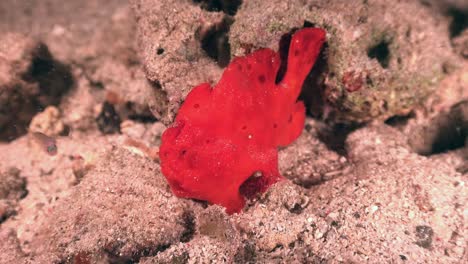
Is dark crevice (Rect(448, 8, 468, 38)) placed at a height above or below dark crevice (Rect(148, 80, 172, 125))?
above

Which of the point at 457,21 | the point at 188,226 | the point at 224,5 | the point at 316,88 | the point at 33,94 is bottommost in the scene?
the point at 33,94

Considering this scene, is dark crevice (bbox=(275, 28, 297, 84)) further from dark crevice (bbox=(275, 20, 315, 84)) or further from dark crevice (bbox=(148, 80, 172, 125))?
dark crevice (bbox=(148, 80, 172, 125))

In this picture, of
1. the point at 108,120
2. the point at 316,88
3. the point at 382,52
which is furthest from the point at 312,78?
the point at 108,120

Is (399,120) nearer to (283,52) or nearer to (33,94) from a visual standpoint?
(283,52)

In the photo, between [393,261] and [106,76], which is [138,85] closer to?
[106,76]

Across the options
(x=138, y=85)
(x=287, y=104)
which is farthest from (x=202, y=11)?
(x=138, y=85)

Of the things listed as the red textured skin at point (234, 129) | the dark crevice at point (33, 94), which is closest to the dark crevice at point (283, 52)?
the red textured skin at point (234, 129)

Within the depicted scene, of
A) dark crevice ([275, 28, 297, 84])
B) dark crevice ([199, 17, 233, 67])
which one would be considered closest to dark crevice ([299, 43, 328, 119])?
dark crevice ([275, 28, 297, 84])

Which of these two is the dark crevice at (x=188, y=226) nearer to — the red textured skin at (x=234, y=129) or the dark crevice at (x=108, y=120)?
the red textured skin at (x=234, y=129)
